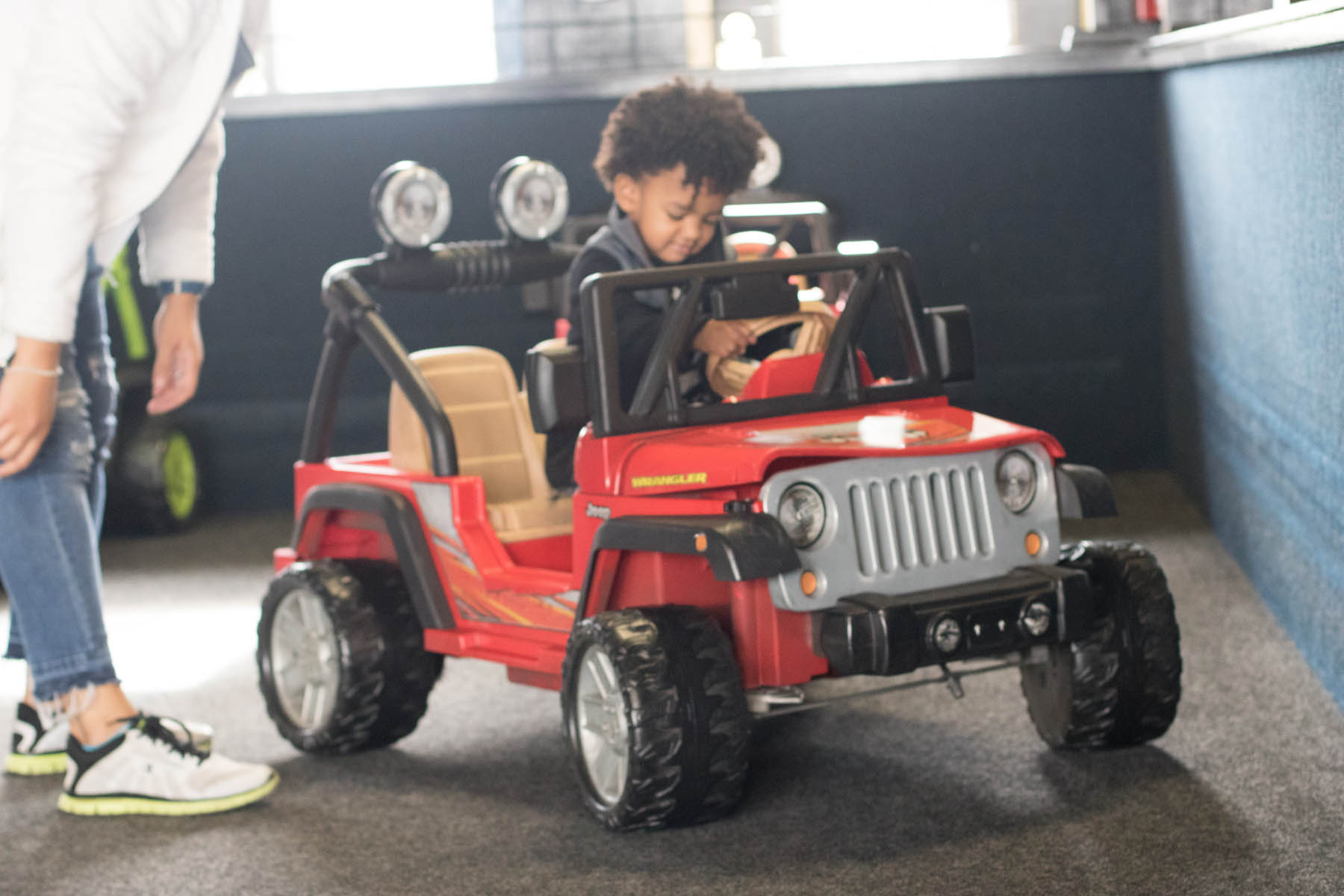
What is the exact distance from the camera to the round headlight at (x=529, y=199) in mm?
2646

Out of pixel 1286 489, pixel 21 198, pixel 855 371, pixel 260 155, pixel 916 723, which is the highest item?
pixel 260 155

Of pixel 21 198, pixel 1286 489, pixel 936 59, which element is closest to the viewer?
pixel 21 198

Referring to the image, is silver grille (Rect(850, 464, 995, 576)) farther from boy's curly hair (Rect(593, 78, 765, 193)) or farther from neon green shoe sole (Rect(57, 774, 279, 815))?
neon green shoe sole (Rect(57, 774, 279, 815))

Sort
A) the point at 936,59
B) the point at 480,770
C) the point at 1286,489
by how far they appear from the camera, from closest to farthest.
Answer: the point at 480,770
the point at 1286,489
the point at 936,59

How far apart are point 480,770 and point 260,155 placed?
3.19m

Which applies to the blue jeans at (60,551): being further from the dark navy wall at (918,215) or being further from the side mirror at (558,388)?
the dark navy wall at (918,215)

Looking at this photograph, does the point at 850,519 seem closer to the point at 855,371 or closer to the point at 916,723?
the point at 855,371

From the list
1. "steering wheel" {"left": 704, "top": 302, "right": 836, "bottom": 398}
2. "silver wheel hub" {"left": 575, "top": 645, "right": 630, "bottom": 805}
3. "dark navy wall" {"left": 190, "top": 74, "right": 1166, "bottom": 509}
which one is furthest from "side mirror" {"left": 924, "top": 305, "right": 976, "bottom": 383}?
"dark navy wall" {"left": 190, "top": 74, "right": 1166, "bottom": 509}

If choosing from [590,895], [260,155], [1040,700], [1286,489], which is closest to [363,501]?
[590,895]

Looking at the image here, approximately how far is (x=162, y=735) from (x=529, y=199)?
1.04 meters

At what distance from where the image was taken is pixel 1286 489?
9.52 feet

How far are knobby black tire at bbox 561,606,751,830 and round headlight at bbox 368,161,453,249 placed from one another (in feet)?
2.86

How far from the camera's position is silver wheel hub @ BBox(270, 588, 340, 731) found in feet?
8.12

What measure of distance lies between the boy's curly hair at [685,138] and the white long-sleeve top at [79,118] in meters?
0.60
